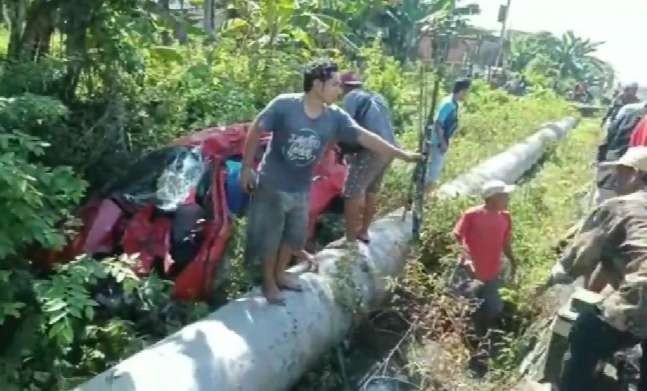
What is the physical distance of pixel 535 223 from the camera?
907 centimetres

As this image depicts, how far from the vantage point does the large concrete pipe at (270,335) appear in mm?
4125

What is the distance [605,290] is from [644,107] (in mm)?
4303

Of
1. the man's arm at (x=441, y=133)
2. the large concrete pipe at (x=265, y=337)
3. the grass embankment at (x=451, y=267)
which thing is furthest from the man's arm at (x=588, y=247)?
the man's arm at (x=441, y=133)

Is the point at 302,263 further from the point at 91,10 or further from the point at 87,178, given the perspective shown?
the point at 91,10

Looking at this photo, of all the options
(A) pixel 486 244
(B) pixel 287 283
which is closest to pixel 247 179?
(B) pixel 287 283

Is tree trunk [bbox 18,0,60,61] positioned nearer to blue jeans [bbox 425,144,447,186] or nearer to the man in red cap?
the man in red cap

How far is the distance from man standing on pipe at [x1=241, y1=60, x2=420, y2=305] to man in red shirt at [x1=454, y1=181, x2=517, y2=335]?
43.3 inches

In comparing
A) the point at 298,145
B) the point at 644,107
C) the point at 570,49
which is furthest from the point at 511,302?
the point at 570,49

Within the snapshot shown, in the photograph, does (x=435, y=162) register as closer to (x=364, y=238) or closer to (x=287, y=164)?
(x=364, y=238)

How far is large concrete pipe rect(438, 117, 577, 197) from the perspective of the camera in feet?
30.9

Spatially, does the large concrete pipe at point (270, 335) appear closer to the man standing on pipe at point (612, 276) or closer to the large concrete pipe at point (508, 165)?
the man standing on pipe at point (612, 276)

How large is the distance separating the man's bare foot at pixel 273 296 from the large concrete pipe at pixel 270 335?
5 centimetres

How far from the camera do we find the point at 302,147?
5281 millimetres

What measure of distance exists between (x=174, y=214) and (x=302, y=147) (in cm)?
117
